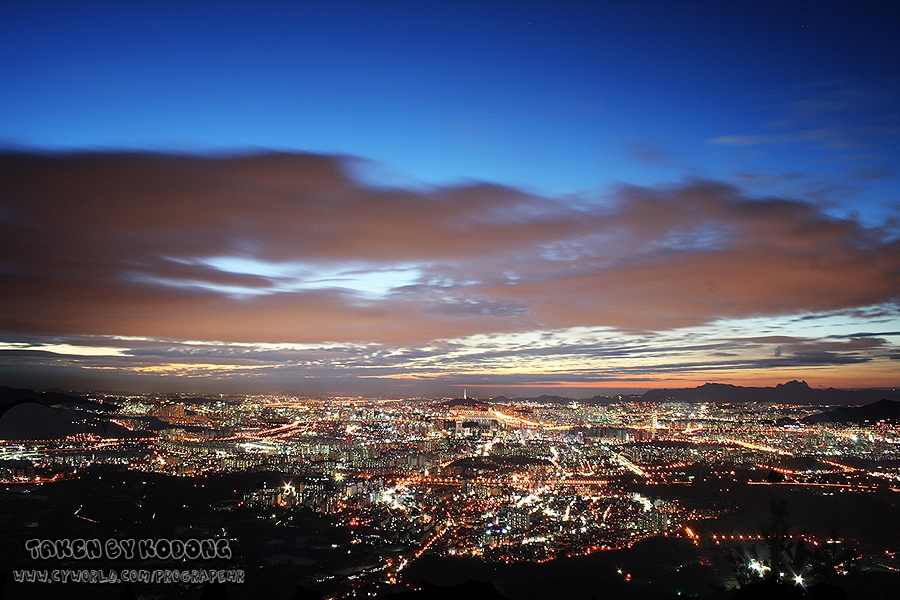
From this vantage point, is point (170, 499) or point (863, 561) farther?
point (170, 499)

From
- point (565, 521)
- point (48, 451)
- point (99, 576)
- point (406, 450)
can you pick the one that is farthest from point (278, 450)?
point (99, 576)

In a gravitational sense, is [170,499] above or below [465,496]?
above

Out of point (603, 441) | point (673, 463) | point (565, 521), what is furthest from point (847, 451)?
point (603, 441)

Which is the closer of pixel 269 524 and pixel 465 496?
pixel 269 524

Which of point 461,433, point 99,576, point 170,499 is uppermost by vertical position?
point 99,576

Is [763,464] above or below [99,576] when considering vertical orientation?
below

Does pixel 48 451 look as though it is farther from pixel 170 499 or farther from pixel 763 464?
pixel 763 464

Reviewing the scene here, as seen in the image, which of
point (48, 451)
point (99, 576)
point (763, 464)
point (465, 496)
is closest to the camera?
point (99, 576)

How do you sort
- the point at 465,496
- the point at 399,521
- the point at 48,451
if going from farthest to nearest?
the point at 465,496 < the point at 48,451 < the point at 399,521

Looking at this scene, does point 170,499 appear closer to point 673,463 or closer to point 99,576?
point 99,576
